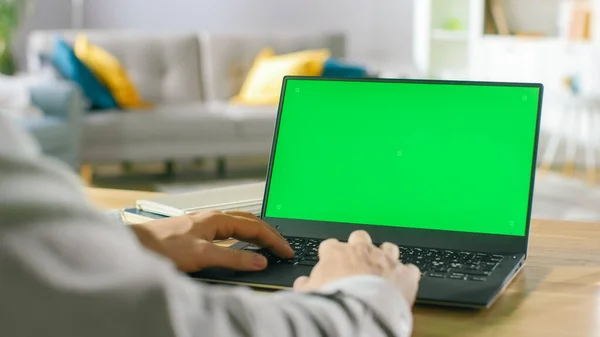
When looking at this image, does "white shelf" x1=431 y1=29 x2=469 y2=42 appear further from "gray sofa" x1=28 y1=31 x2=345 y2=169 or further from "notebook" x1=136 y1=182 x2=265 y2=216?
"notebook" x1=136 y1=182 x2=265 y2=216

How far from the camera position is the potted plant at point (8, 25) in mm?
6383

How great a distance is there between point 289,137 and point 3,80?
4454 mm

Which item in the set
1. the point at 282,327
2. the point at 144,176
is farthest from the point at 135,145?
the point at 282,327

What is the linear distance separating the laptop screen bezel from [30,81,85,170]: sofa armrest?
12.9 feet

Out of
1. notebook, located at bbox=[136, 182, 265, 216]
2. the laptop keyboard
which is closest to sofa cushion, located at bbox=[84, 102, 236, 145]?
notebook, located at bbox=[136, 182, 265, 216]

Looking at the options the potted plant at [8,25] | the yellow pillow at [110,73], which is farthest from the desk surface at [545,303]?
the potted plant at [8,25]

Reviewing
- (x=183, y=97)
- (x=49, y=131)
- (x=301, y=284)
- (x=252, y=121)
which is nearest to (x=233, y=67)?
(x=183, y=97)

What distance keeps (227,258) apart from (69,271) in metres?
0.52

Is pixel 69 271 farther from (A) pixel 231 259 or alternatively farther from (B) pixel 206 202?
(B) pixel 206 202

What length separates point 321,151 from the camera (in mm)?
1203

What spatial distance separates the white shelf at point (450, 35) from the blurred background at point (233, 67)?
0.04 ft

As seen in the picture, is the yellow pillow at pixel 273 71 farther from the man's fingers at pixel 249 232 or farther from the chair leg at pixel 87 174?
the man's fingers at pixel 249 232

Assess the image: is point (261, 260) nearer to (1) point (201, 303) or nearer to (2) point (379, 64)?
(1) point (201, 303)

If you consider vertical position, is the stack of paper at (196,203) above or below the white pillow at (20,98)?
Result: above
